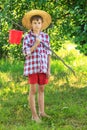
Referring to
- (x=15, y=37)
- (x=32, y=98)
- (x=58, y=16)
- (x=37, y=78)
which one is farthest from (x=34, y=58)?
(x=58, y=16)

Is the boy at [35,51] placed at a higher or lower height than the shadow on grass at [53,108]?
higher

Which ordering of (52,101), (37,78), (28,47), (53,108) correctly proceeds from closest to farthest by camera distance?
(28,47) < (37,78) < (53,108) < (52,101)

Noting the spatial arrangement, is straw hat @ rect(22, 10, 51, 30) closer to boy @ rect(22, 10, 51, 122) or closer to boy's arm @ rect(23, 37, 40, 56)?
boy @ rect(22, 10, 51, 122)

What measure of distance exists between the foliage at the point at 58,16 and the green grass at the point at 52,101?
3.37 ft

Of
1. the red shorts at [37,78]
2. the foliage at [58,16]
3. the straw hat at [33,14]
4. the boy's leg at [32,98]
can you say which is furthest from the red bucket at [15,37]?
the foliage at [58,16]

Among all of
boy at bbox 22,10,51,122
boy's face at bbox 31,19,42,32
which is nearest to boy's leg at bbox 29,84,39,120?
boy at bbox 22,10,51,122

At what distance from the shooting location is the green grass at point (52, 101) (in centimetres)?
647

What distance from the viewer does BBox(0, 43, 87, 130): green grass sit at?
647 cm

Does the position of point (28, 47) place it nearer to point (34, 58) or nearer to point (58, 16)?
point (34, 58)

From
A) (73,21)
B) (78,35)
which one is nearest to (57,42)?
(73,21)

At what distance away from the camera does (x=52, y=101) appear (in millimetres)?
7938

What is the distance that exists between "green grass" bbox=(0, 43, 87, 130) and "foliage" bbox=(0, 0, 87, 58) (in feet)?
3.37

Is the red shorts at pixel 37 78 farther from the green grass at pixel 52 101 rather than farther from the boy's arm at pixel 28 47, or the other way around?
the green grass at pixel 52 101

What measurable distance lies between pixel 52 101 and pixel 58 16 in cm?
211
